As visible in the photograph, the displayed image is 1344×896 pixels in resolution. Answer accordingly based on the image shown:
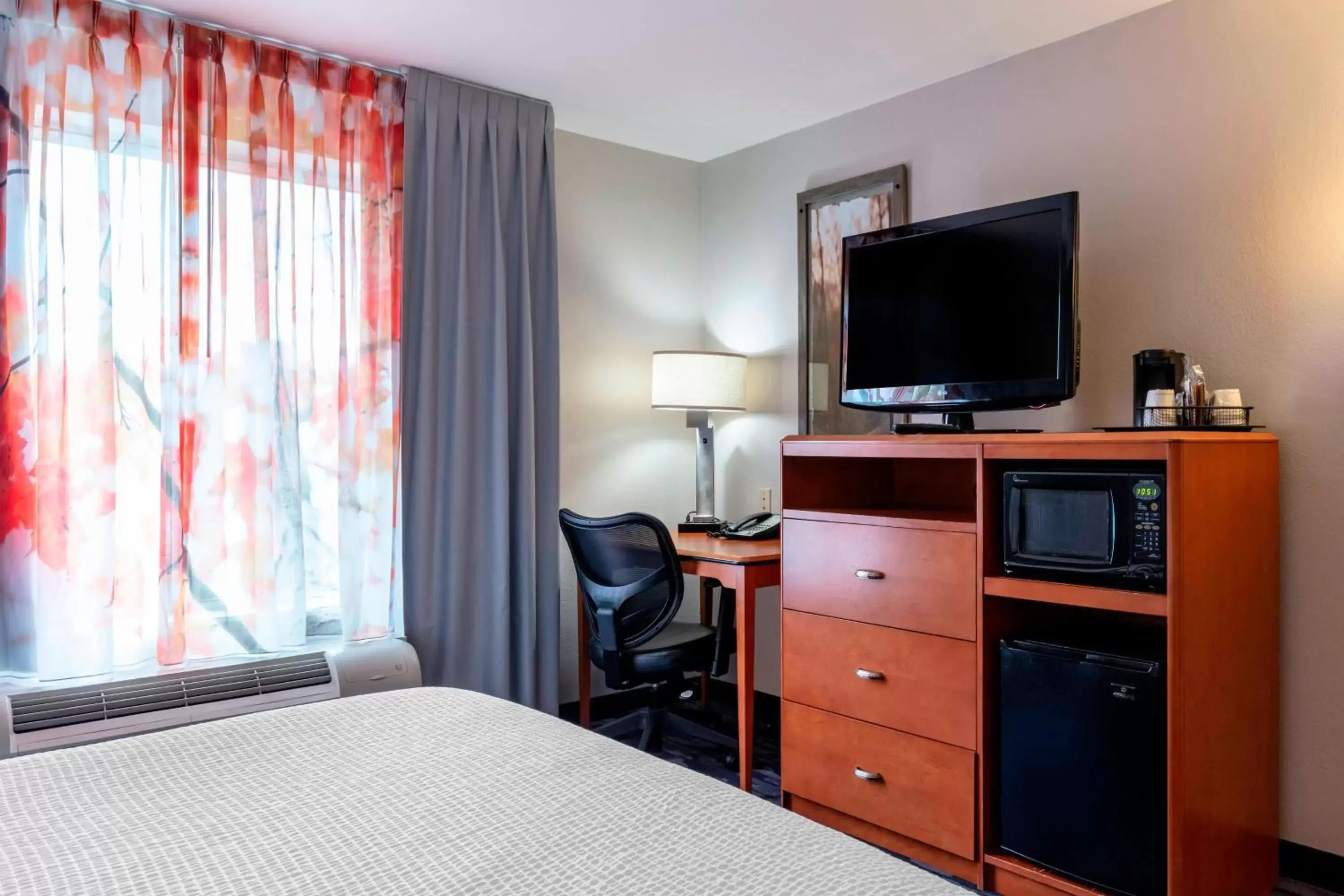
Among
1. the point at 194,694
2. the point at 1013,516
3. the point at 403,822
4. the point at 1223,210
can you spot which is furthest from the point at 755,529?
the point at 403,822

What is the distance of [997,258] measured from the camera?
8.27 ft

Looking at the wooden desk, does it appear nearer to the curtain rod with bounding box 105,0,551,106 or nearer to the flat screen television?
the flat screen television

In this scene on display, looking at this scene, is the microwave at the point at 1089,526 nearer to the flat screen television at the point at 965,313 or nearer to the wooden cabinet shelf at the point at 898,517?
the wooden cabinet shelf at the point at 898,517

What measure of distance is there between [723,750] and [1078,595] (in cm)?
163

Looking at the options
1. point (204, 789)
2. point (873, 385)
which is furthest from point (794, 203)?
point (204, 789)

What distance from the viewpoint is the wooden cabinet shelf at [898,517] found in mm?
2383

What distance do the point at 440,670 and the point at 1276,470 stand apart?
260 cm

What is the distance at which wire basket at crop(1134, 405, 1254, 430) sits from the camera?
2.19 metres

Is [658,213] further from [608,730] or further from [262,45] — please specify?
[608,730]

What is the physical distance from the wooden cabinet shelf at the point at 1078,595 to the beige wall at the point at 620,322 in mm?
1864

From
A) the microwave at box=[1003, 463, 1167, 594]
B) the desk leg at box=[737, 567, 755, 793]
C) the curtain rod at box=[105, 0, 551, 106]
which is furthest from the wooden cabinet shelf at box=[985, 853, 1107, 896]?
the curtain rod at box=[105, 0, 551, 106]

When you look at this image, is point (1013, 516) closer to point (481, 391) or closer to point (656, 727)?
point (656, 727)

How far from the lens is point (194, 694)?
2572 mm

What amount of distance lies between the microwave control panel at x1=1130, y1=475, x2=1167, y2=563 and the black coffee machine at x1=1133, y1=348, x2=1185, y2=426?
362 mm
